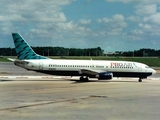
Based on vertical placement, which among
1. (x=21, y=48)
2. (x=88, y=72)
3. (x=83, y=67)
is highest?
(x=21, y=48)

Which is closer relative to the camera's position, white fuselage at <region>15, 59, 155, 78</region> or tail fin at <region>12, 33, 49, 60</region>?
white fuselage at <region>15, 59, 155, 78</region>

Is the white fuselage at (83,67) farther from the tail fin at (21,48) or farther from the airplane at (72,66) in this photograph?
the tail fin at (21,48)

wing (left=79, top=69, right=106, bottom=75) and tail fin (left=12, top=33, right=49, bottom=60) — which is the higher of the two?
tail fin (left=12, top=33, right=49, bottom=60)

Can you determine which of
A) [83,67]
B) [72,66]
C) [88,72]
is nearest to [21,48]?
[72,66]

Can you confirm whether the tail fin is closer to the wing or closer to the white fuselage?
the white fuselage

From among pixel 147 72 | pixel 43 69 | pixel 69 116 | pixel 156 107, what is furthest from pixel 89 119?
pixel 147 72

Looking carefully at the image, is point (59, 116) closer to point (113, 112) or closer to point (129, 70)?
point (113, 112)

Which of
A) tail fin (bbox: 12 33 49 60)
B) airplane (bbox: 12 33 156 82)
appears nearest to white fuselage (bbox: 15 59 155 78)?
airplane (bbox: 12 33 156 82)

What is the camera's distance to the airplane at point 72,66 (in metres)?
49.9

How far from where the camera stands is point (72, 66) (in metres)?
50.9

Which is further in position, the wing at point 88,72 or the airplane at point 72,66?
the wing at point 88,72

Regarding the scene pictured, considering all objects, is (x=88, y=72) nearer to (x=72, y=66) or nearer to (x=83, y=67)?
(x=83, y=67)

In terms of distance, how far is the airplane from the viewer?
164 ft

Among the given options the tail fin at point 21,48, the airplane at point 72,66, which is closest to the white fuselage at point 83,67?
the airplane at point 72,66
